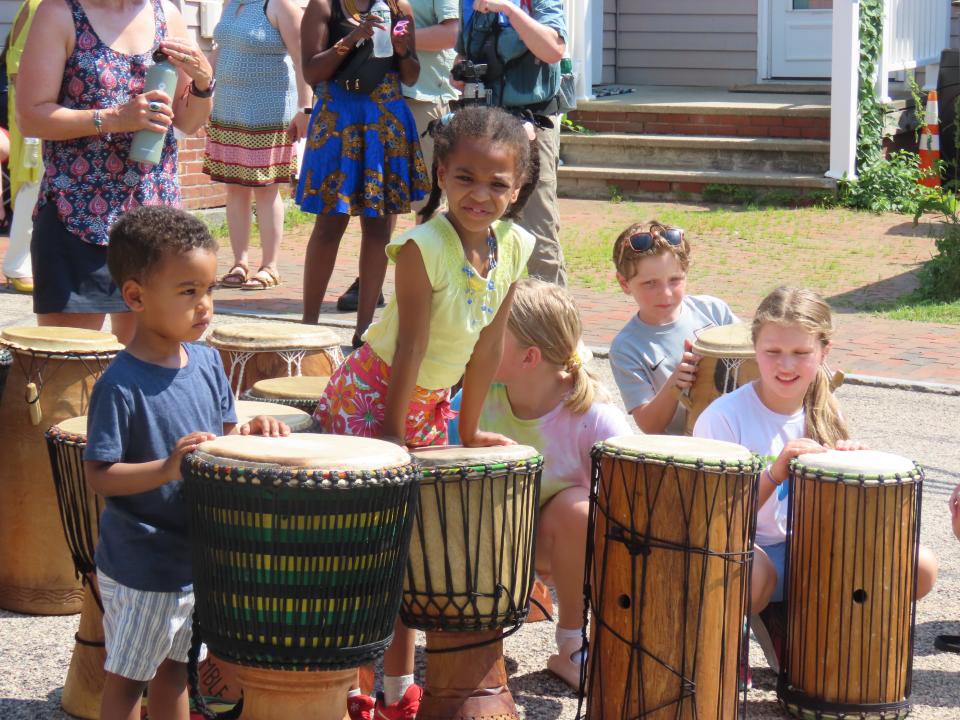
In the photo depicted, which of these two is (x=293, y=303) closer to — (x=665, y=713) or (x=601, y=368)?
(x=601, y=368)

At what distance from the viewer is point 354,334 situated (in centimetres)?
712

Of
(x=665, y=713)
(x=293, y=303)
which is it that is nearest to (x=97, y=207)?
(x=665, y=713)

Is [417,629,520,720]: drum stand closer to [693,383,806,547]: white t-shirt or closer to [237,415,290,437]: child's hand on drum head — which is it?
[237,415,290,437]: child's hand on drum head

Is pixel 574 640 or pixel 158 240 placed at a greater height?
→ pixel 158 240

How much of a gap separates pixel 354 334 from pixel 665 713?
417cm

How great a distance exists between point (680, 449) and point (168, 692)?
126cm

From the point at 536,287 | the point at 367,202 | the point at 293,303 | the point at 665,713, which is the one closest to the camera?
the point at 665,713

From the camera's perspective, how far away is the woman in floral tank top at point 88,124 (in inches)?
167

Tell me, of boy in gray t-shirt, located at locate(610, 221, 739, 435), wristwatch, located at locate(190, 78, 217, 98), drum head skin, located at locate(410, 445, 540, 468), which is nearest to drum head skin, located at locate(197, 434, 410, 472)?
drum head skin, located at locate(410, 445, 540, 468)

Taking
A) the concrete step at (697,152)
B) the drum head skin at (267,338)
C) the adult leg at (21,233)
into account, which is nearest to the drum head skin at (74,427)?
the drum head skin at (267,338)

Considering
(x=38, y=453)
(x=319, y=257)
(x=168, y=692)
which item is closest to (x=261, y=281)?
(x=319, y=257)

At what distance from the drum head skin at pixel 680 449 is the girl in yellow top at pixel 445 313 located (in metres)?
0.33

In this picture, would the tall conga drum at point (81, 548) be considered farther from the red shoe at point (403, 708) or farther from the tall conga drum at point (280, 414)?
the red shoe at point (403, 708)

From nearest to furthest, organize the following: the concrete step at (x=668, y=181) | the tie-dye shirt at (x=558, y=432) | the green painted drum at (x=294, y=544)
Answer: the green painted drum at (x=294, y=544)
the tie-dye shirt at (x=558, y=432)
the concrete step at (x=668, y=181)
